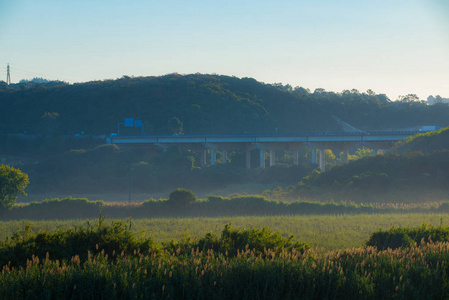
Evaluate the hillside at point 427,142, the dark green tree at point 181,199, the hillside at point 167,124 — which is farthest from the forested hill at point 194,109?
the dark green tree at point 181,199

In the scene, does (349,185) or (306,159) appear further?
(306,159)

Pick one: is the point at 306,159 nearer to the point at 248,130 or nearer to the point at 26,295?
the point at 248,130

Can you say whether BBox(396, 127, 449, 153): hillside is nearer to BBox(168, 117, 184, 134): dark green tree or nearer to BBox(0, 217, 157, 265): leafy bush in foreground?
BBox(168, 117, 184, 134): dark green tree

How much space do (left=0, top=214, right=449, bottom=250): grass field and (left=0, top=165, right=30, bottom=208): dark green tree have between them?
50.4 ft

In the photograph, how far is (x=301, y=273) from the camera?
44.1ft

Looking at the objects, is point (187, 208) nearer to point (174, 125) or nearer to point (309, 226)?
point (309, 226)

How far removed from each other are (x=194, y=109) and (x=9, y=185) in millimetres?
93330

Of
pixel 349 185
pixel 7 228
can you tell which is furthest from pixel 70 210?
pixel 349 185

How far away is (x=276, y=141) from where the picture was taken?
11119cm

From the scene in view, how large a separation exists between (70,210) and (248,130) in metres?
96.8

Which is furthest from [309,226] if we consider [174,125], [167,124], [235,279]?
[167,124]

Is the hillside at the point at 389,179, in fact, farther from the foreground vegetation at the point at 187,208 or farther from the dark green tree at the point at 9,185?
the dark green tree at the point at 9,185

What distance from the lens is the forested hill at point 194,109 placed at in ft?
485

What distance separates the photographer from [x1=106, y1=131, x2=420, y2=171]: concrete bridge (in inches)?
4004
